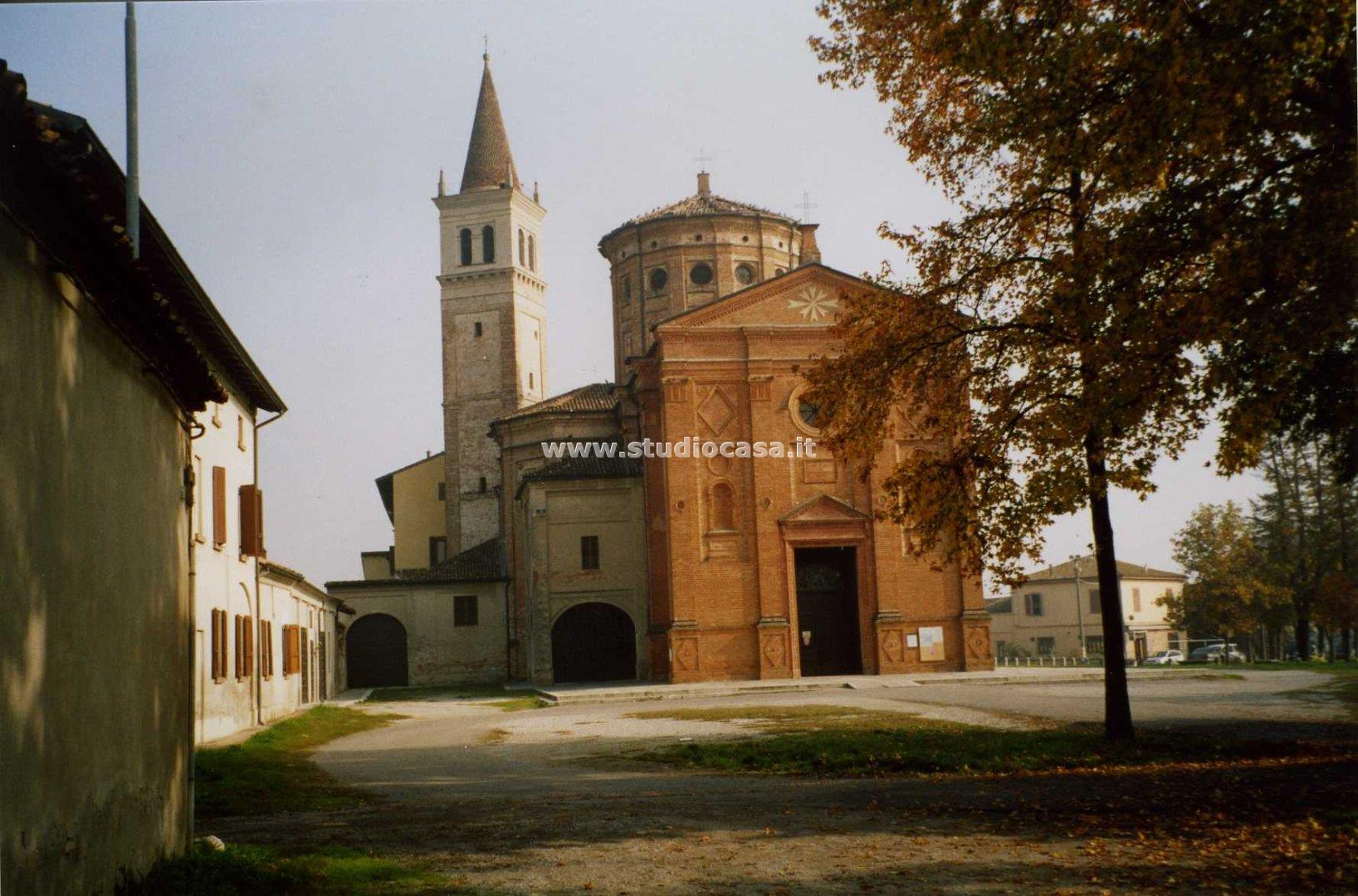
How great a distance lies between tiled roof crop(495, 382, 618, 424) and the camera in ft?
158

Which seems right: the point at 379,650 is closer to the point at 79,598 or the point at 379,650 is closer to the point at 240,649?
the point at 240,649

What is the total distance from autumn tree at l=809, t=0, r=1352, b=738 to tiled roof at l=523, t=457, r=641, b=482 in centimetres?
2686

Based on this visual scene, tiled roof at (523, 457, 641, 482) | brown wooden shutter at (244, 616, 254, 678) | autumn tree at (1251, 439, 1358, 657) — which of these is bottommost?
brown wooden shutter at (244, 616, 254, 678)

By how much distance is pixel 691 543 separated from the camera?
39.7m

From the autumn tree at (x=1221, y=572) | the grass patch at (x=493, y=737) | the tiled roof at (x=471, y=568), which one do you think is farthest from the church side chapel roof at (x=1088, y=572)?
the grass patch at (x=493, y=737)

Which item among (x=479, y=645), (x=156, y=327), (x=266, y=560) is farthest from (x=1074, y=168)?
(x=479, y=645)

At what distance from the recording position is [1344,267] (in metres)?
9.55

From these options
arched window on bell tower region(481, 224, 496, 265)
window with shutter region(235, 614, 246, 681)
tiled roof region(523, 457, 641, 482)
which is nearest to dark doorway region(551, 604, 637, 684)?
tiled roof region(523, 457, 641, 482)

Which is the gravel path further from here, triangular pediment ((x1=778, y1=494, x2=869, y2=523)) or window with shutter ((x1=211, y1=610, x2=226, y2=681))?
triangular pediment ((x1=778, y1=494, x2=869, y2=523))

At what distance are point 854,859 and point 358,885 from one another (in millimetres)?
3237

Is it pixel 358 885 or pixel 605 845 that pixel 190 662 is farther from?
pixel 605 845

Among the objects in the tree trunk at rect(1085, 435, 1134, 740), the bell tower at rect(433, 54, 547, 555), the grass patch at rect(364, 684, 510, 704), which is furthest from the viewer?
the bell tower at rect(433, 54, 547, 555)

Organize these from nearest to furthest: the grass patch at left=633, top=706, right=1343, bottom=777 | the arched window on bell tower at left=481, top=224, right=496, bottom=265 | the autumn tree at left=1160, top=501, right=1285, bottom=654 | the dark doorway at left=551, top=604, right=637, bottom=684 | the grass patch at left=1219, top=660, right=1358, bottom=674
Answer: the grass patch at left=633, top=706, right=1343, bottom=777, the grass patch at left=1219, top=660, right=1358, bottom=674, the dark doorway at left=551, top=604, right=637, bottom=684, the autumn tree at left=1160, top=501, right=1285, bottom=654, the arched window on bell tower at left=481, top=224, right=496, bottom=265

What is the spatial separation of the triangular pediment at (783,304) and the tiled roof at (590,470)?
542 centimetres
